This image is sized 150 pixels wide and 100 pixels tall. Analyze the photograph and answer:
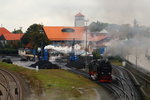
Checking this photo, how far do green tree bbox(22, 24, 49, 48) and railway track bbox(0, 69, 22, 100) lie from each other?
5106 cm

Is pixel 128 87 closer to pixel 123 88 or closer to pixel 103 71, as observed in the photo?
pixel 123 88

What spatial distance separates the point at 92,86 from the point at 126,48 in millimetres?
11330

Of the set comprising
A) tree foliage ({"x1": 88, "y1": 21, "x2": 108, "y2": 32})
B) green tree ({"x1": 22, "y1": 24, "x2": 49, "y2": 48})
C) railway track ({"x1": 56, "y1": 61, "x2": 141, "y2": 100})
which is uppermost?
tree foliage ({"x1": 88, "y1": 21, "x2": 108, "y2": 32})

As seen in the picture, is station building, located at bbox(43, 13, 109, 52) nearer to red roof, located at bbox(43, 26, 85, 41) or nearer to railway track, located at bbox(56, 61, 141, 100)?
red roof, located at bbox(43, 26, 85, 41)

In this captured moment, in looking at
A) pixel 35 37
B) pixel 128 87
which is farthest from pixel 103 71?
pixel 35 37

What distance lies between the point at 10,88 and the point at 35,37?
2394 inches

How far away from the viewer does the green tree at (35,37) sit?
3408 inches

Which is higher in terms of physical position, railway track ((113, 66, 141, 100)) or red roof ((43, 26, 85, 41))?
red roof ((43, 26, 85, 41))

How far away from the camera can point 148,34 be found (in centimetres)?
3712

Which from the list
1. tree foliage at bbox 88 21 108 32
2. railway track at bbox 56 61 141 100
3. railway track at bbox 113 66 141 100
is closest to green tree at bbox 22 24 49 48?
tree foliage at bbox 88 21 108 32

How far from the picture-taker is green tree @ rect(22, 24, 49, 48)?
284 ft

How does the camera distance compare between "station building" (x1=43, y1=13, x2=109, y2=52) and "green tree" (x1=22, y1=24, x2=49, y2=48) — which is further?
"green tree" (x1=22, y1=24, x2=49, y2=48)

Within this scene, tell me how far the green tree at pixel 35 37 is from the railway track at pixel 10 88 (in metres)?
51.1

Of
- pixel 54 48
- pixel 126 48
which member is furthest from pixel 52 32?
pixel 126 48
